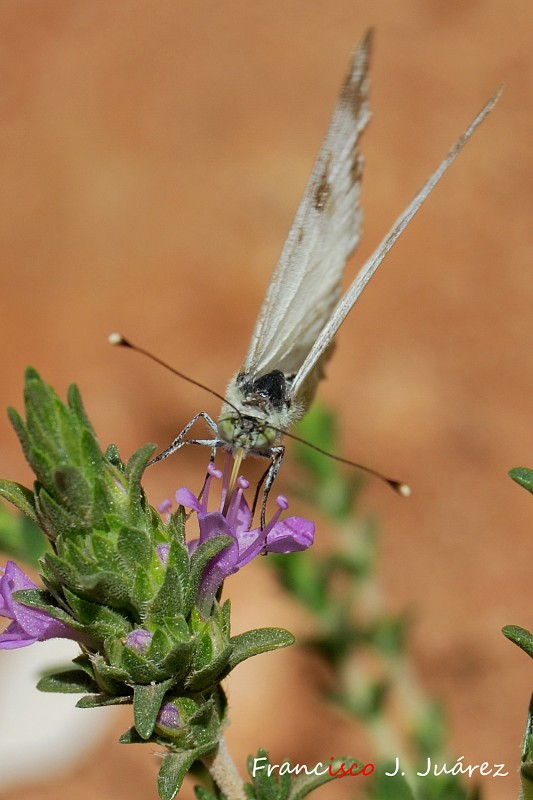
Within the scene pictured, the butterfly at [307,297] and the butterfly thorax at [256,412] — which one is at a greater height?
the butterfly at [307,297]

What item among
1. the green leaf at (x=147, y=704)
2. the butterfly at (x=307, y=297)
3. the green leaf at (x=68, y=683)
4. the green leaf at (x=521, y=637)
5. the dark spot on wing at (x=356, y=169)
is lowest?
the green leaf at (x=147, y=704)

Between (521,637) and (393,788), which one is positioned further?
(393,788)

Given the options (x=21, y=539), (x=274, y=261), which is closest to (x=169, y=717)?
(x=21, y=539)

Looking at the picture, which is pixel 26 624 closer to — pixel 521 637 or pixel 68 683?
pixel 68 683

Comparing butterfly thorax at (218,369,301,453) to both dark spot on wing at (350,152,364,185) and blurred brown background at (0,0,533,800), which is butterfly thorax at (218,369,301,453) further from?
blurred brown background at (0,0,533,800)

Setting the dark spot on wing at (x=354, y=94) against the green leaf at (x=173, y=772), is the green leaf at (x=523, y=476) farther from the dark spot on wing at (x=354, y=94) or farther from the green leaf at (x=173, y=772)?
the dark spot on wing at (x=354, y=94)

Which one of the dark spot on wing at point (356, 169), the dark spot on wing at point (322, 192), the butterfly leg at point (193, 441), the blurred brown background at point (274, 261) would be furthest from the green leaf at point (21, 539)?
the blurred brown background at point (274, 261)

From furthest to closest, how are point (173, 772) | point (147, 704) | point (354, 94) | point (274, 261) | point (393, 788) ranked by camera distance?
point (274, 261) → point (354, 94) → point (393, 788) → point (173, 772) → point (147, 704)
